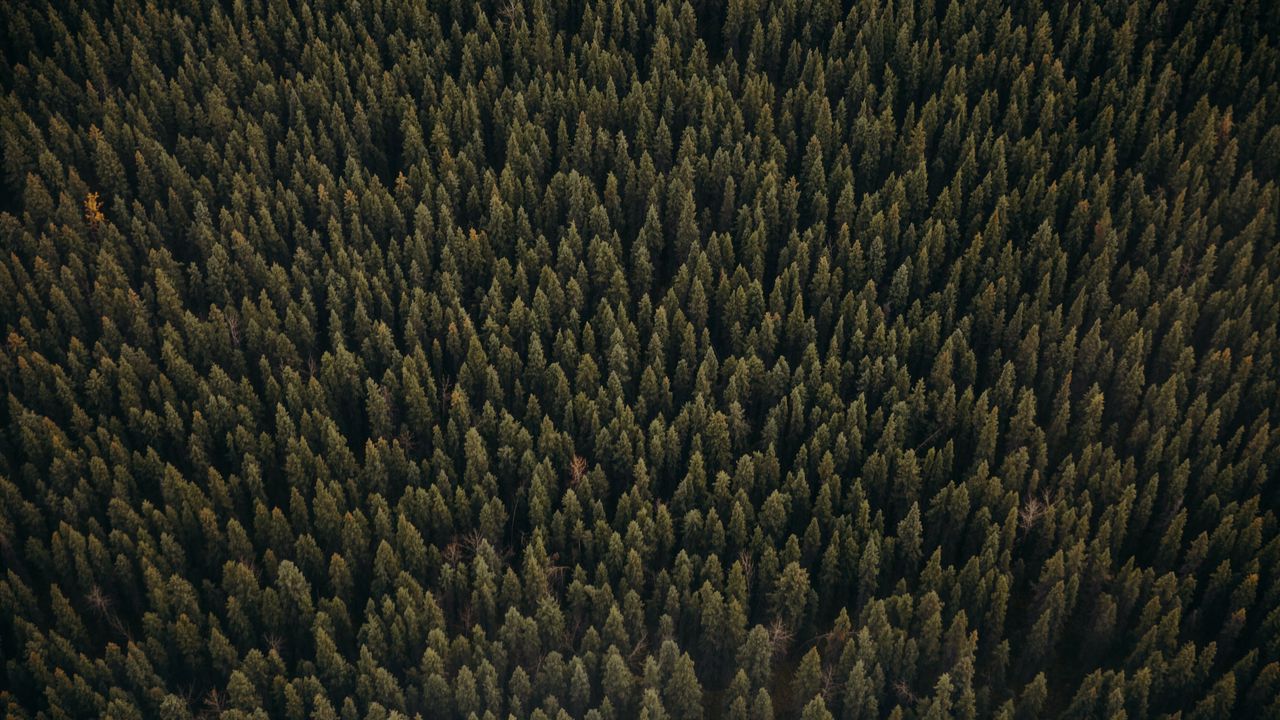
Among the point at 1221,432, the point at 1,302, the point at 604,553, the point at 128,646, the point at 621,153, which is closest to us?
the point at 128,646

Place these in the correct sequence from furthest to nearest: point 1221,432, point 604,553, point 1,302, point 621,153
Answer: point 621,153 → point 1,302 → point 1221,432 → point 604,553

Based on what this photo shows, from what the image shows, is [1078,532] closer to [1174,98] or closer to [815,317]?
[815,317]

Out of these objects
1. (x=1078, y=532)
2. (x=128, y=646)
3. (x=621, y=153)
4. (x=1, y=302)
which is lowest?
(x=128, y=646)

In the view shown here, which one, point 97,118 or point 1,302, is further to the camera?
point 97,118

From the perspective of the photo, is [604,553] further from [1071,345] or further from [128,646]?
[1071,345]

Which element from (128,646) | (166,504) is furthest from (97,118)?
(128,646)

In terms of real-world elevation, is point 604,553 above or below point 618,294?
below
